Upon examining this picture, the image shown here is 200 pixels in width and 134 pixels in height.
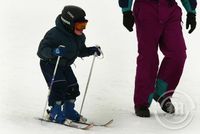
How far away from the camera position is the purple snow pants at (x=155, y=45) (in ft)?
19.9

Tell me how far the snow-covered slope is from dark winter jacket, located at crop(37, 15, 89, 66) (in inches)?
26.0

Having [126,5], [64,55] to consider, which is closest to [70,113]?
[64,55]

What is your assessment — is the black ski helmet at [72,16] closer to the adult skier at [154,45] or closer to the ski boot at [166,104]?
the adult skier at [154,45]

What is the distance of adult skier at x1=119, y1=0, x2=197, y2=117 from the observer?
6.06 m

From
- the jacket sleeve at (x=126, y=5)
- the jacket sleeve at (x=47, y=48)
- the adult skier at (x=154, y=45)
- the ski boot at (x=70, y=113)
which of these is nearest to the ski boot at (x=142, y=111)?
the adult skier at (x=154, y=45)

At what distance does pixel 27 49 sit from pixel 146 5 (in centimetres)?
515

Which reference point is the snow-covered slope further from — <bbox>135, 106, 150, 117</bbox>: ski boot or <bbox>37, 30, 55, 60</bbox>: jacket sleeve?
<bbox>37, 30, 55, 60</bbox>: jacket sleeve

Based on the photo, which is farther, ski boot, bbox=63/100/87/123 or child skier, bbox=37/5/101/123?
ski boot, bbox=63/100/87/123

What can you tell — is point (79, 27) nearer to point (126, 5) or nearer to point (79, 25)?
point (79, 25)

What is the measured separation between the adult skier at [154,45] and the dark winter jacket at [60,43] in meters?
0.59

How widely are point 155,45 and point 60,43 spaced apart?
1029 millimetres

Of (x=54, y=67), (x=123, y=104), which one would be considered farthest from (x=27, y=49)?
(x=54, y=67)

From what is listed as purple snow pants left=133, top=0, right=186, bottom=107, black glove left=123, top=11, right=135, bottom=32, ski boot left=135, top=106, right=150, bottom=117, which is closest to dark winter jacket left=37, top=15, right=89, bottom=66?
black glove left=123, top=11, right=135, bottom=32

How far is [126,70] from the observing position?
9.48 metres
